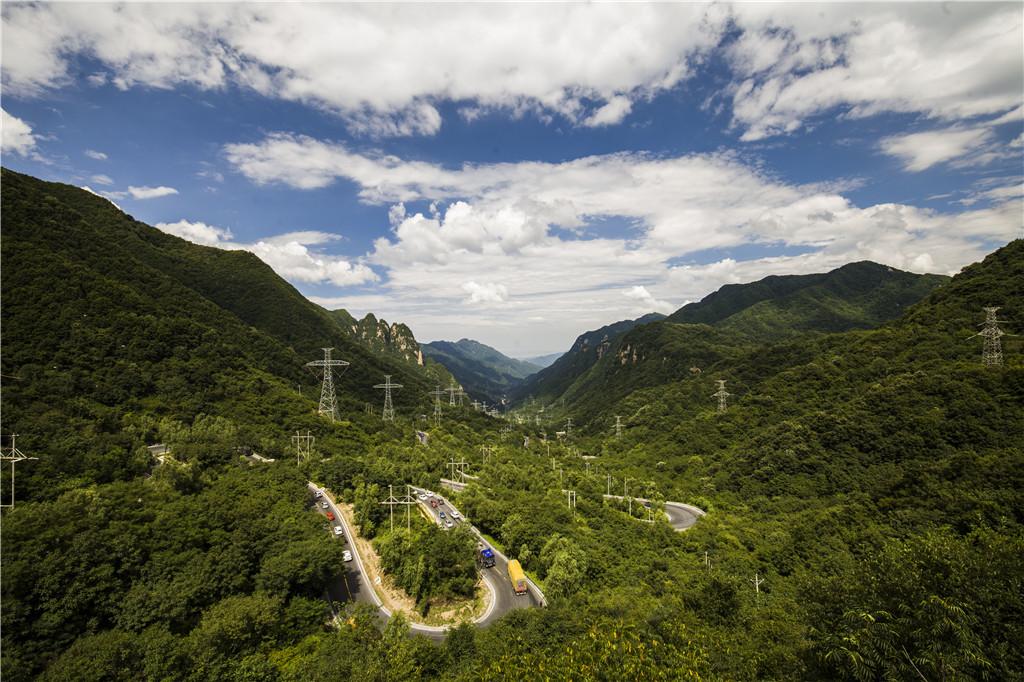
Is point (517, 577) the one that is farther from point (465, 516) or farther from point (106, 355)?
point (106, 355)

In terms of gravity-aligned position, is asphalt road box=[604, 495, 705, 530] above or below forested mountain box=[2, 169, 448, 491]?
below

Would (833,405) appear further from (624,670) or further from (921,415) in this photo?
(624,670)

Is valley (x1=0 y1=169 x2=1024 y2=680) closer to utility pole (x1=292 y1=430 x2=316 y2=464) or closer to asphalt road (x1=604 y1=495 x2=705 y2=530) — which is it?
utility pole (x1=292 y1=430 x2=316 y2=464)

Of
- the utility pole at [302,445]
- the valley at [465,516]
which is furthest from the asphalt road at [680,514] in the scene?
the utility pole at [302,445]

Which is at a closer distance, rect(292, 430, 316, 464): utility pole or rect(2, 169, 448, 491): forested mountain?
rect(2, 169, 448, 491): forested mountain

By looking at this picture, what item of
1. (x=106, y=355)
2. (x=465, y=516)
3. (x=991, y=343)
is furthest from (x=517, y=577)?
Answer: (x=991, y=343)

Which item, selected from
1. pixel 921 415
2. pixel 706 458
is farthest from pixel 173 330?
pixel 921 415

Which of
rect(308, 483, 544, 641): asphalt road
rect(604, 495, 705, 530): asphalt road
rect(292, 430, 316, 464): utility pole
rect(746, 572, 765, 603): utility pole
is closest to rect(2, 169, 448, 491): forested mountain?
rect(292, 430, 316, 464): utility pole

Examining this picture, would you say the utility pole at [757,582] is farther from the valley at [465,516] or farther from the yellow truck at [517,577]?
the yellow truck at [517,577]
